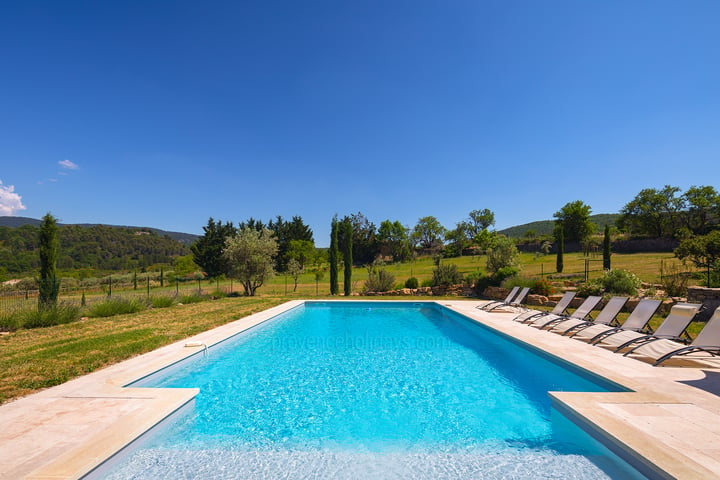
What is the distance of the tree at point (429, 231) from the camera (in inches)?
2857

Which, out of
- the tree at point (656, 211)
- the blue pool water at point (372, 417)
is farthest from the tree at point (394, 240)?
the blue pool water at point (372, 417)

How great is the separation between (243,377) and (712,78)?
15.0 metres

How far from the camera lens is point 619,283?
10.4m

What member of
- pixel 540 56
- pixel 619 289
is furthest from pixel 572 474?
pixel 540 56

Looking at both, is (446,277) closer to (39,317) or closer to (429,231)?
(39,317)

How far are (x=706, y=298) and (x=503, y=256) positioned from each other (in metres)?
10.0

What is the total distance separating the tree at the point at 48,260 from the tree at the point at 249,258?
7.52 metres

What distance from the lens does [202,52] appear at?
485 inches

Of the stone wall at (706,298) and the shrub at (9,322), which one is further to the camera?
the shrub at (9,322)

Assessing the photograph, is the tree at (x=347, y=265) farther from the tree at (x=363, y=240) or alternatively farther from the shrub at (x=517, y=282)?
the tree at (x=363, y=240)

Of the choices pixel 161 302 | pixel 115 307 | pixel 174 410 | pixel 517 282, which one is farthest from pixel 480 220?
pixel 174 410

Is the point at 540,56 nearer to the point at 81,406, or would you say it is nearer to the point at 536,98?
the point at 536,98

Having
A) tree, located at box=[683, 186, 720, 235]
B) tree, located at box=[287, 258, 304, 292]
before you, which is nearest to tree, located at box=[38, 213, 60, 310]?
tree, located at box=[287, 258, 304, 292]

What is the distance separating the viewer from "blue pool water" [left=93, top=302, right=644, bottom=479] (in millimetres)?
2830
